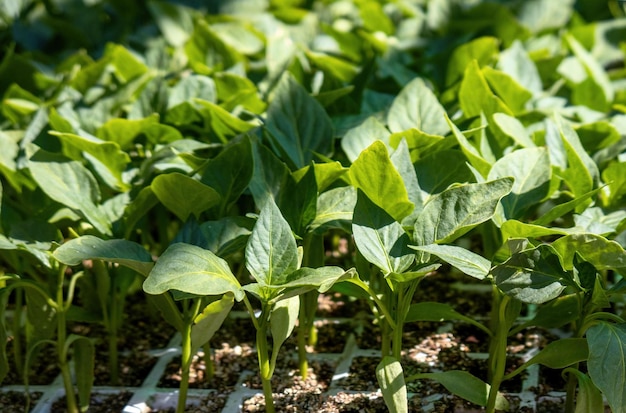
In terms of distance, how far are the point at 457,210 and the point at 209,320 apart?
0.37 metres

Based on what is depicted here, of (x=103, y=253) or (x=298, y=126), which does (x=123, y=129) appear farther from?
(x=103, y=253)

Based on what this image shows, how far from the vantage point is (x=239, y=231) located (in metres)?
1.30

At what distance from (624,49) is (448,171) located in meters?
1.15

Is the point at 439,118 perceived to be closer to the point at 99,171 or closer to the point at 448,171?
the point at 448,171

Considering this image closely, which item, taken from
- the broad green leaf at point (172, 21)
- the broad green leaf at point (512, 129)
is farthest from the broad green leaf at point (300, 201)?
the broad green leaf at point (172, 21)

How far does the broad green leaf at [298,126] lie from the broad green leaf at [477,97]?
251 mm

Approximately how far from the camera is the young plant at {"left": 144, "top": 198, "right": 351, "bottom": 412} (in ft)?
3.70

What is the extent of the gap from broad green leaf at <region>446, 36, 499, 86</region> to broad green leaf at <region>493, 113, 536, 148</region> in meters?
0.46

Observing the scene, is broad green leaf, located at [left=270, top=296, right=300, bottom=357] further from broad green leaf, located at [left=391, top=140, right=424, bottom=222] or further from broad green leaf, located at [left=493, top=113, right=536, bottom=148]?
broad green leaf, located at [left=493, top=113, right=536, bottom=148]

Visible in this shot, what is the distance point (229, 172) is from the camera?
1400 millimetres

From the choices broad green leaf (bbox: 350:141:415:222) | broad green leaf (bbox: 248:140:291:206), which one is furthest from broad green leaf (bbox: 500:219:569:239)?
broad green leaf (bbox: 248:140:291:206)

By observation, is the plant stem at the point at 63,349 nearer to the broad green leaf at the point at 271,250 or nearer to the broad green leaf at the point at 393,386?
the broad green leaf at the point at 271,250

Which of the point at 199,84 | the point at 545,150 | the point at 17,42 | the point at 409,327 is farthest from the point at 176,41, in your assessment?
the point at 545,150

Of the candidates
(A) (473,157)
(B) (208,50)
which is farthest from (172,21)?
(A) (473,157)
